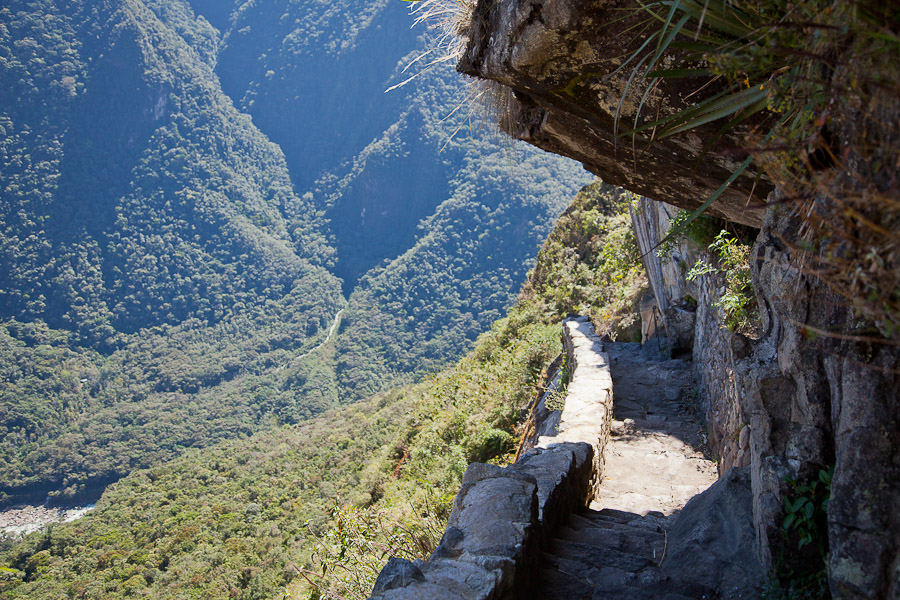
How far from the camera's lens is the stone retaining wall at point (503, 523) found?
2105 mm

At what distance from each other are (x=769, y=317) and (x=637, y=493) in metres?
2.84

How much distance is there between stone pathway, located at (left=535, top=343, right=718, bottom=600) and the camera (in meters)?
2.56

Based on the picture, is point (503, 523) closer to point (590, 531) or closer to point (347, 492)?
point (590, 531)

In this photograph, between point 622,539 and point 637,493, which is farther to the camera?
point 637,493

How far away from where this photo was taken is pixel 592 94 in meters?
2.91

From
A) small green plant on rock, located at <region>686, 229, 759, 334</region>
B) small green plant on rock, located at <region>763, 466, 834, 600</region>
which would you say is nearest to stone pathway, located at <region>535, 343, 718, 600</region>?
small green plant on rock, located at <region>763, 466, 834, 600</region>

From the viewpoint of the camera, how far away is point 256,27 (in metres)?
147

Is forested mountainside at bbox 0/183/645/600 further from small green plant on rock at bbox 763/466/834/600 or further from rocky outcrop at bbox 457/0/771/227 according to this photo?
rocky outcrop at bbox 457/0/771/227

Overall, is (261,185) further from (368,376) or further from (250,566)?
(250,566)

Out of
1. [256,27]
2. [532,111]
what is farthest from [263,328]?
[256,27]

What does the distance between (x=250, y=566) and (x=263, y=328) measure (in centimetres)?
7025

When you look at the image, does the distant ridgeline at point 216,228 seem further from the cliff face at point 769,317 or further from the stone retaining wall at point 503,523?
the stone retaining wall at point 503,523

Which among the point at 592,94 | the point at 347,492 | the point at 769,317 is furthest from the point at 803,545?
the point at 347,492

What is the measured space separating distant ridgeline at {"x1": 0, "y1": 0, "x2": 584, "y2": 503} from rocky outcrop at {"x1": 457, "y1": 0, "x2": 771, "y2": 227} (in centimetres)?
5386
